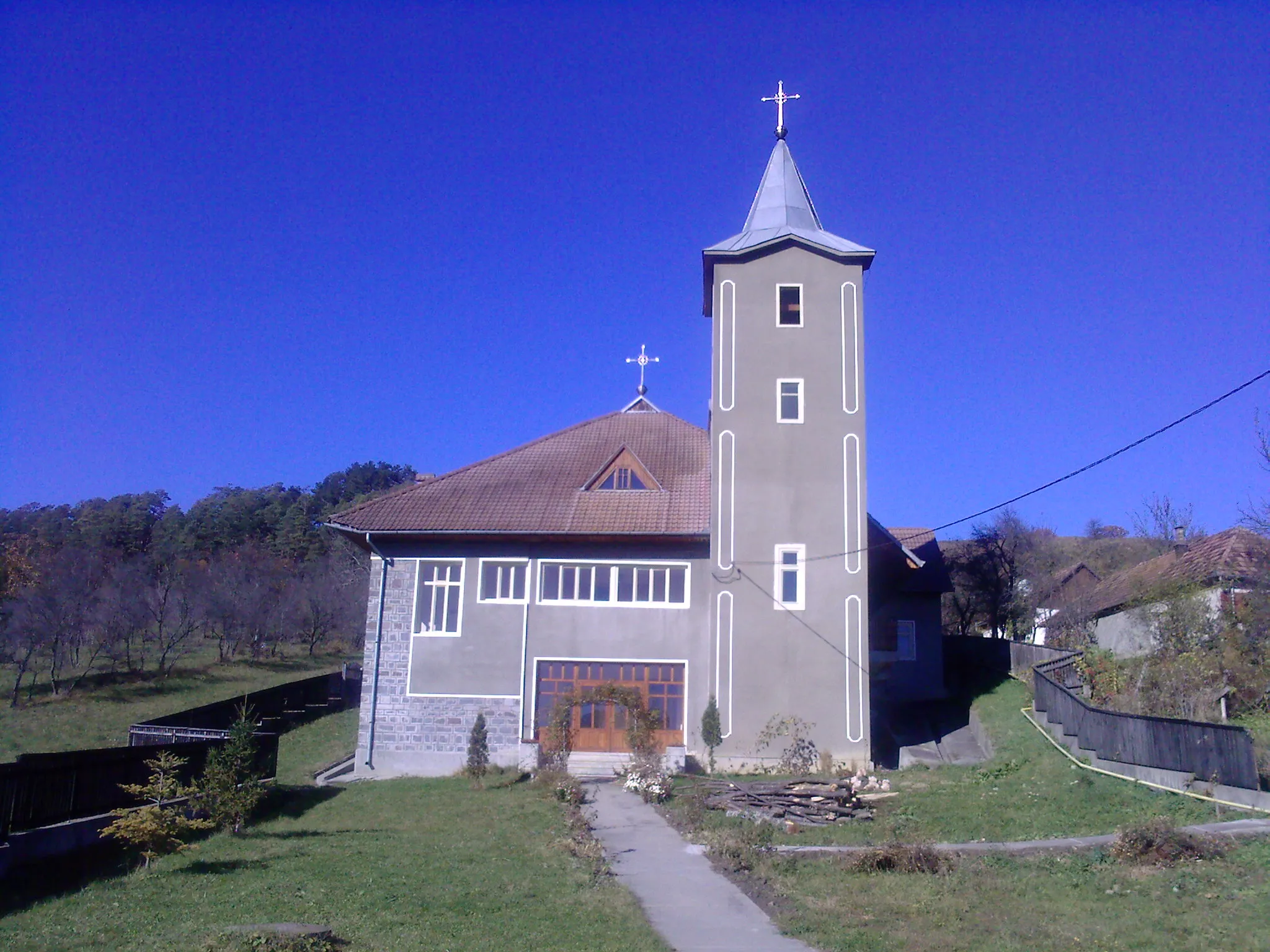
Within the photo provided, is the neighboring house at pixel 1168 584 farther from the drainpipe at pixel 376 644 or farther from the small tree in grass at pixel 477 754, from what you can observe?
the drainpipe at pixel 376 644

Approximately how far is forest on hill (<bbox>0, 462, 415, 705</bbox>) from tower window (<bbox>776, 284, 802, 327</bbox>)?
30.8 meters

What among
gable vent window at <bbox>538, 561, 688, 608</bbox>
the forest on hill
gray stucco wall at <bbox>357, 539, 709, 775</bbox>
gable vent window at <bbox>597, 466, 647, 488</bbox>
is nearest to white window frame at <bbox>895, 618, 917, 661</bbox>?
gray stucco wall at <bbox>357, 539, 709, 775</bbox>

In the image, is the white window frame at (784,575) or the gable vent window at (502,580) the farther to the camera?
the gable vent window at (502,580)

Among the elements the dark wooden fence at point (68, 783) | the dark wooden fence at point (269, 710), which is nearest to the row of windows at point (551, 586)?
the dark wooden fence at point (269, 710)

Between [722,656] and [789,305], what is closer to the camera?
[722,656]

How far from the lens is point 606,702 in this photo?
24.4 m

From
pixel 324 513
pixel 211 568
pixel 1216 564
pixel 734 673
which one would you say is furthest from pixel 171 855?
pixel 324 513

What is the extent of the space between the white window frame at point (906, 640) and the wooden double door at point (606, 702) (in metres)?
10.3

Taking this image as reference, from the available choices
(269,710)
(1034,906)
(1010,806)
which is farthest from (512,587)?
(1034,906)

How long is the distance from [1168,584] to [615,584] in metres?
14.7

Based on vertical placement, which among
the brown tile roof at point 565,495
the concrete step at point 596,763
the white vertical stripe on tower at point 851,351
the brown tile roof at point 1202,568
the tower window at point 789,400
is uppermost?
the white vertical stripe on tower at point 851,351

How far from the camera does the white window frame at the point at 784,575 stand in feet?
80.0

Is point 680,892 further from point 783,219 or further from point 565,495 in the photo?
point 783,219

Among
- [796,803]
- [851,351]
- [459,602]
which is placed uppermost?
[851,351]
